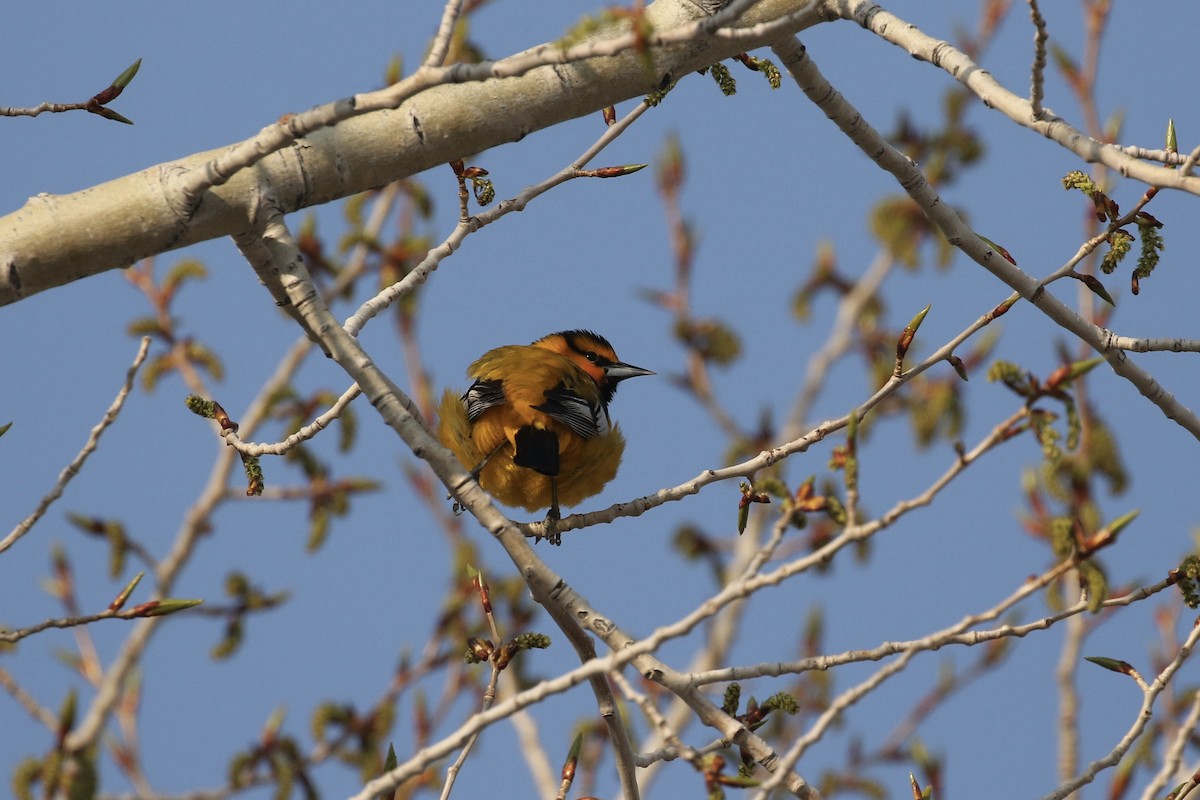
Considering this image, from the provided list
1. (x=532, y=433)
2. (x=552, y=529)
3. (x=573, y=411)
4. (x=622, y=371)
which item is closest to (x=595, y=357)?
(x=622, y=371)

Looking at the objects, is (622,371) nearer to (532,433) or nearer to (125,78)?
(532,433)

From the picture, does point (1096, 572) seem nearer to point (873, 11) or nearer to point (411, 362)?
point (873, 11)

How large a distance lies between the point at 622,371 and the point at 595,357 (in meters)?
0.25

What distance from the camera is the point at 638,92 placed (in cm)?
359

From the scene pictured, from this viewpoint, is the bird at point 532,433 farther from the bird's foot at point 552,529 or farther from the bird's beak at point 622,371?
the bird's beak at point 622,371

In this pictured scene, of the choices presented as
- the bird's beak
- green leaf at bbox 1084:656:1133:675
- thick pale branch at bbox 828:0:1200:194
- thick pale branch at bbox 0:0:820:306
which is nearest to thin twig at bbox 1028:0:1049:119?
thick pale branch at bbox 828:0:1200:194

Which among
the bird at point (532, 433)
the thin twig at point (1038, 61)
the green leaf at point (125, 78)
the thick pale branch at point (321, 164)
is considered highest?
the bird at point (532, 433)

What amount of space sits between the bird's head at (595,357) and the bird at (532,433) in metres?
1.20

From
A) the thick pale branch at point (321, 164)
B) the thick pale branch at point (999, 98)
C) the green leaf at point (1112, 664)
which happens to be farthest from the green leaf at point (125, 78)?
the green leaf at point (1112, 664)

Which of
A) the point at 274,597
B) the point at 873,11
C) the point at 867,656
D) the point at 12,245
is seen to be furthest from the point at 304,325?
the point at 274,597

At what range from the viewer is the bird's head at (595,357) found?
25.7 ft

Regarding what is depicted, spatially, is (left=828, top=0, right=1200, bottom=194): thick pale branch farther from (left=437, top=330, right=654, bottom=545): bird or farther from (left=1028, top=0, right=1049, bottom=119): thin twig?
(left=437, top=330, right=654, bottom=545): bird

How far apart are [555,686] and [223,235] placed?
162 cm

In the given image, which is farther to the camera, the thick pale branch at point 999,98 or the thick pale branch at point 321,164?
the thick pale branch at point 321,164
